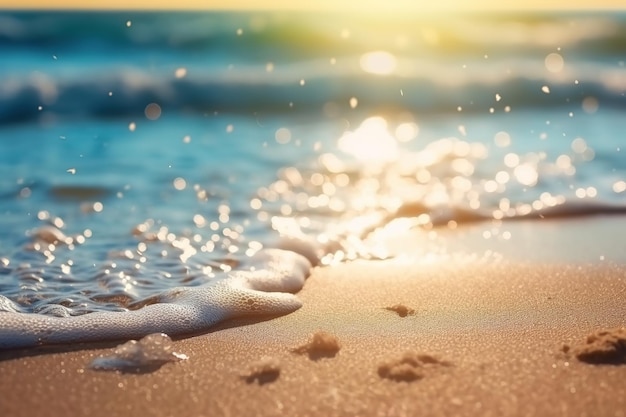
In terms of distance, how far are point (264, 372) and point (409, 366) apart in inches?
14.5

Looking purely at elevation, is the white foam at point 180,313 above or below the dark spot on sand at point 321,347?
above

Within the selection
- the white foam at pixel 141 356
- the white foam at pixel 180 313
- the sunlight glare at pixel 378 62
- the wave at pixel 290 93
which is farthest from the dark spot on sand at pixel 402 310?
the sunlight glare at pixel 378 62

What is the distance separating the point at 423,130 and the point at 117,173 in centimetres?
372

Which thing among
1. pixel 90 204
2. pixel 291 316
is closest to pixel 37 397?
pixel 291 316

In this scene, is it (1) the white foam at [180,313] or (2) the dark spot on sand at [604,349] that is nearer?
(2) the dark spot on sand at [604,349]

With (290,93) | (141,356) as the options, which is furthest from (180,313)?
(290,93)

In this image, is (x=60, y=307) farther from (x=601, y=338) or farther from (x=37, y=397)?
(x=601, y=338)

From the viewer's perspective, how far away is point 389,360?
2.23 m

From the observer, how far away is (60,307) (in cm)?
271

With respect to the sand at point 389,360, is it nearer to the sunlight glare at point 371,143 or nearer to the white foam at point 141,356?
the white foam at point 141,356

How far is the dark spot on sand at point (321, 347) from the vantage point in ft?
7.73

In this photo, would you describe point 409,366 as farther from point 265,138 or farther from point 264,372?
point 265,138

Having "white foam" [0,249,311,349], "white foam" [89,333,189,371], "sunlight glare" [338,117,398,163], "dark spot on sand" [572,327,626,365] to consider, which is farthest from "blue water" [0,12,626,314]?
"dark spot on sand" [572,327,626,365]

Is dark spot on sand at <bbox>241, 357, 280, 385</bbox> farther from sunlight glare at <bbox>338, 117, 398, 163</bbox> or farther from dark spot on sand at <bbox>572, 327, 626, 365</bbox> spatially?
sunlight glare at <bbox>338, 117, 398, 163</bbox>
